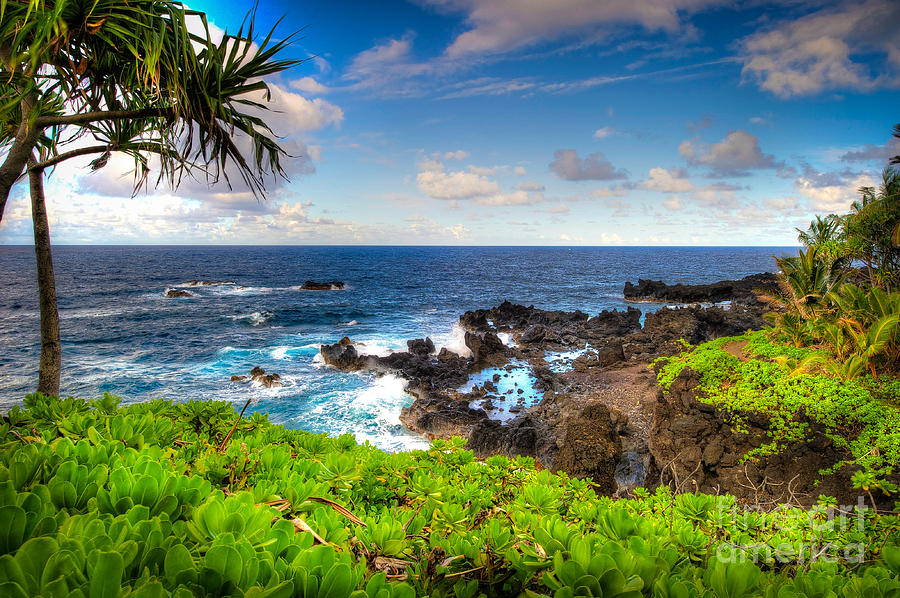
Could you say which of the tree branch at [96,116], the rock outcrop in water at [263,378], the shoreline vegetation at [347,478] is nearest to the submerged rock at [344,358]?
the rock outcrop in water at [263,378]

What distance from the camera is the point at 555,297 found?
46.8 metres

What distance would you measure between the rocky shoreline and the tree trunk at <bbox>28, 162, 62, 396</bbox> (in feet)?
19.5

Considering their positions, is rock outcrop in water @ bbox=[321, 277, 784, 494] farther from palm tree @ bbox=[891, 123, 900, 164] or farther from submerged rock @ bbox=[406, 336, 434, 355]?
palm tree @ bbox=[891, 123, 900, 164]

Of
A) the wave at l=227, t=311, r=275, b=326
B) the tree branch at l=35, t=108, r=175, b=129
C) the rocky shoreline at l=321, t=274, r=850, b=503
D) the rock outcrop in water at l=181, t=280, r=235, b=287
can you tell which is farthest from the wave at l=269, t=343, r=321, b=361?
the rock outcrop in water at l=181, t=280, r=235, b=287

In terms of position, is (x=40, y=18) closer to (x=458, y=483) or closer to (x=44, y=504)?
(x=44, y=504)

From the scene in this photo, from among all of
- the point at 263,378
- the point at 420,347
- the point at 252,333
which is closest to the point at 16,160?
the point at 263,378

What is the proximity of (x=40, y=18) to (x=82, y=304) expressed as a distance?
48015mm

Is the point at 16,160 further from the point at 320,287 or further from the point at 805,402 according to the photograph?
the point at 320,287

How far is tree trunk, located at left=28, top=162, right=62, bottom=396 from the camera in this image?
4.39 metres

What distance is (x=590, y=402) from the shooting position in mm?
15688

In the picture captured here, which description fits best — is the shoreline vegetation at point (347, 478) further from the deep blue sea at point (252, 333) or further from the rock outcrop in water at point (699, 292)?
the rock outcrop in water at point (699, 292)

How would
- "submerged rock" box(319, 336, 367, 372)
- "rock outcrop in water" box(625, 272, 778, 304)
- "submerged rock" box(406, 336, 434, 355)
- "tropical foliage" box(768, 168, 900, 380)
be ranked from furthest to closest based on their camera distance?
"rock outcrop in water" box(625, 272, 778, 304) < "submerged rock" box(406, 336, 434, 355) < "submerged rock" box(319, 336, 367, 372) < "tropical foliage" box(768, 168, 900, 380)

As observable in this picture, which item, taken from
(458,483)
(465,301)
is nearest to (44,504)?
(458,483)

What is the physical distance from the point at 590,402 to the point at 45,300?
15.4 meters
